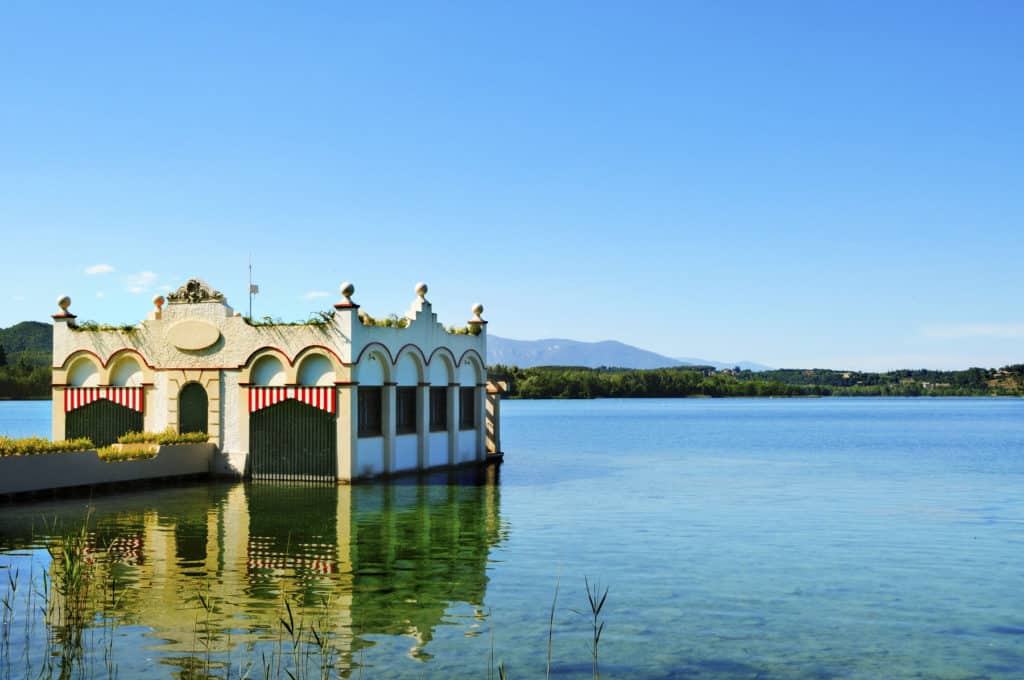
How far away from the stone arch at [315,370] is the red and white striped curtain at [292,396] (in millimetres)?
254

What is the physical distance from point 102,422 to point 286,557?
19010 millimetres

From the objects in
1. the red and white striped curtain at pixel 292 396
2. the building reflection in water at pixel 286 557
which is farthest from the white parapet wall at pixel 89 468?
the red and white striped curtain at pixel 292 396

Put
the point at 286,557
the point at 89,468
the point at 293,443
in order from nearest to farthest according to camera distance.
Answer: the point at 286,557
the point at 89,468
the point at 293,443

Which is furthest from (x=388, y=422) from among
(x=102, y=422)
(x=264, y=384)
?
(x=102, y=422)

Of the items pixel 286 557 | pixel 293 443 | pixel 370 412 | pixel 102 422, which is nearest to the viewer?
pixel 286 557

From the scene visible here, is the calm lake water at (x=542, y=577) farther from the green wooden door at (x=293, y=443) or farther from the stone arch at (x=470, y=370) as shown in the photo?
the stone arch at (x=470, y=370)

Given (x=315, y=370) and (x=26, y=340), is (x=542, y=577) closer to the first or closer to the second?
(x=315, y=370)

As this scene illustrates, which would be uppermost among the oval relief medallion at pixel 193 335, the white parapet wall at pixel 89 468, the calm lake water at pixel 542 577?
the oval relief medallion at pixel 193 335

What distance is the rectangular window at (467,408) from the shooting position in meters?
39.8

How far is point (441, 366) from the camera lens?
37.4 meters

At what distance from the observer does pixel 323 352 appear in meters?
31.2

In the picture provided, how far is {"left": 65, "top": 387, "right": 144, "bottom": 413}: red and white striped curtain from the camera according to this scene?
3394 cm

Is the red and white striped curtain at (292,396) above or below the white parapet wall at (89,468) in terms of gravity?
above

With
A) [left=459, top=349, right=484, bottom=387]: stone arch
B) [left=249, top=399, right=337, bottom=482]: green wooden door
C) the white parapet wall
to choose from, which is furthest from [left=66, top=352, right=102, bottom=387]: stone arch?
[left=459, top=349, right=484, bottom=387]: stone arch
